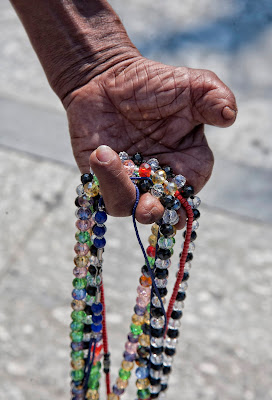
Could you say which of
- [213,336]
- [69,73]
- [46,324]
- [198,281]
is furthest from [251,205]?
[69,73]

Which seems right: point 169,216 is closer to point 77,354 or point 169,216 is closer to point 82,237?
point 82,237

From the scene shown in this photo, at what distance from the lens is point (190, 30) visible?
308 centimetres

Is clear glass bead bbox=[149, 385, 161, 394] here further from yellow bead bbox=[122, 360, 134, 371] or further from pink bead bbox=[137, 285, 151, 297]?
pink bead bbox=[137, 285, 151, 297]

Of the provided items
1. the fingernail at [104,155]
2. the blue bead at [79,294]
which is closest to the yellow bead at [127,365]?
the blue bead at [79,294]

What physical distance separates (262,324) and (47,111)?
59.8 inches

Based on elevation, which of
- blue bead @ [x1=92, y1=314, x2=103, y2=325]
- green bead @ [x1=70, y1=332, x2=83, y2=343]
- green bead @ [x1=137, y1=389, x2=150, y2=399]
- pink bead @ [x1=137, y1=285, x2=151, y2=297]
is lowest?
green bead @ [x1=137, y1=389, x2=150, y2=399]

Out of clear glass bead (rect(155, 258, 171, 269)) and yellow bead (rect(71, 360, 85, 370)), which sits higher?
clear glass bead (rect(155, 258, 171, 269))

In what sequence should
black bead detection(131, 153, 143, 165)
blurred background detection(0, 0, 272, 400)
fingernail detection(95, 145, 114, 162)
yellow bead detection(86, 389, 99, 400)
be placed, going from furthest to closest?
blurred background detection(0, 0, 272, 400) → yellow bead detection(86, 389, 99, 400) → black bead detection(131, 153, 143, 165) → fingernail detection(95, 145, 114, 162)

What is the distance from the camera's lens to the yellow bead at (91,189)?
1.03 meters

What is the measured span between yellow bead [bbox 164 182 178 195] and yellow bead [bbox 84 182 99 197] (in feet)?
0.45

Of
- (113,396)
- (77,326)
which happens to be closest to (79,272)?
(77,326)

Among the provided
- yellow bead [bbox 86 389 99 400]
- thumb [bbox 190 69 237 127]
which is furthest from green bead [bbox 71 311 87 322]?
thumb [bbox 190 69 237 127]

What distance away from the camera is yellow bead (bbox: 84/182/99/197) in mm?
1027

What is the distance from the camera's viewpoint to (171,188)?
1.03 meters
